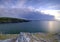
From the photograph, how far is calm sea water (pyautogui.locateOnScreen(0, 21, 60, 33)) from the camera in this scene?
1.82m

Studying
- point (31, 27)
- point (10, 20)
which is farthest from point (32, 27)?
point (10, 20)

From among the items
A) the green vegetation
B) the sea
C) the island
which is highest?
the island

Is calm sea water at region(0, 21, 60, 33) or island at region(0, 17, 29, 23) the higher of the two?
island at region(0, 17, 29, 23)

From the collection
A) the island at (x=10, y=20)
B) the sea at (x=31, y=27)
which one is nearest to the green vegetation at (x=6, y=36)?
the sea at (x=31, y=27)

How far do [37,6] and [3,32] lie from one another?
2.22ft

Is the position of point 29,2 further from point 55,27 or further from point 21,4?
point 55,27

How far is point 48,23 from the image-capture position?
6.07 feet

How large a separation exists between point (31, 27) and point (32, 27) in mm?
16

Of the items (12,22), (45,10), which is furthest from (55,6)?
(12,22)

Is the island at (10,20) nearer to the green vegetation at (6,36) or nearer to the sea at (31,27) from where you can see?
the sea at (31,27)

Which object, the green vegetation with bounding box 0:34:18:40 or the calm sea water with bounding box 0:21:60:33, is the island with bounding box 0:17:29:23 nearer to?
the calm sea water with bounding box 0:21:60:33

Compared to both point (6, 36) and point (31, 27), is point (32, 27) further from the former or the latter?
point (6, 36)

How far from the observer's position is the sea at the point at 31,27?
182cm

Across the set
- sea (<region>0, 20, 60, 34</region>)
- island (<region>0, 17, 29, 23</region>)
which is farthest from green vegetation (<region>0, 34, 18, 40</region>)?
island (<region>0, 17, 29, 23</region>)
